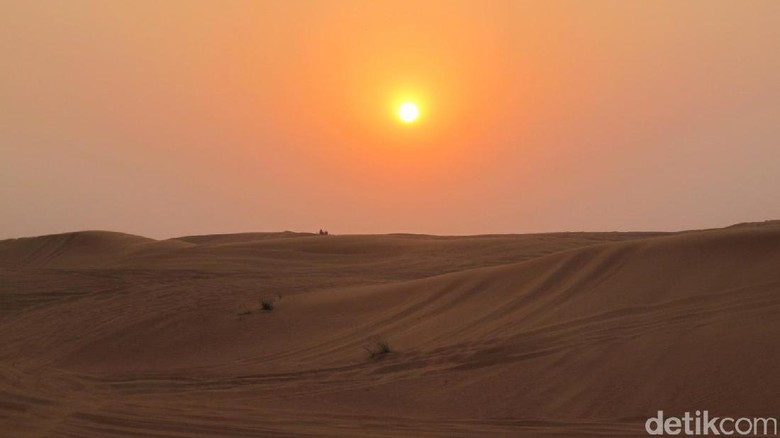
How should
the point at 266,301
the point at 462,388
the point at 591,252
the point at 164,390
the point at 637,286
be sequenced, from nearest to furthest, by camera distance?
the point at 462,388, the point at 164,390, the point at 637,286, the point at 591,252, the point at 266,301

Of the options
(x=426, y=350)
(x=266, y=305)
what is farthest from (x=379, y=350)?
(x=266, y=305)

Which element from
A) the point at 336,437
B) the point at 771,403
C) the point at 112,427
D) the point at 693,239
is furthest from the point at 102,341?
the point at 771,403

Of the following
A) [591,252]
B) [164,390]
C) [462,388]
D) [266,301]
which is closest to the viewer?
[462,388]

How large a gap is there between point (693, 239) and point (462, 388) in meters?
4.86

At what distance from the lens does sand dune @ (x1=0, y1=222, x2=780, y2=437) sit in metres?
7.74

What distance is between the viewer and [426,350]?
1080cm

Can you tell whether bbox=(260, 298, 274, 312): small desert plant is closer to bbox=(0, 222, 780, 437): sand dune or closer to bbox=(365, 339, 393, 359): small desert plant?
bbox=(0, 222, 780, 437): sand dune

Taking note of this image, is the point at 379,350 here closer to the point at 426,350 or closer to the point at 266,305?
the point at 426,350

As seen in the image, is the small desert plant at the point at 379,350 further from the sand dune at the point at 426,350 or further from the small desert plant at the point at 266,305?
the small desert plant at the point at 266,305

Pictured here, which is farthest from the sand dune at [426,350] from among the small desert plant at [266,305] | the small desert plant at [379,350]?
the small desert plant at [266,305]

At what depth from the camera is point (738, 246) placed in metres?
11.5

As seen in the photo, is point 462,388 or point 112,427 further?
point 462,388

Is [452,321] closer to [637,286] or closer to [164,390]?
[637,286]

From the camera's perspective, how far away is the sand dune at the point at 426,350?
25.4 feet
